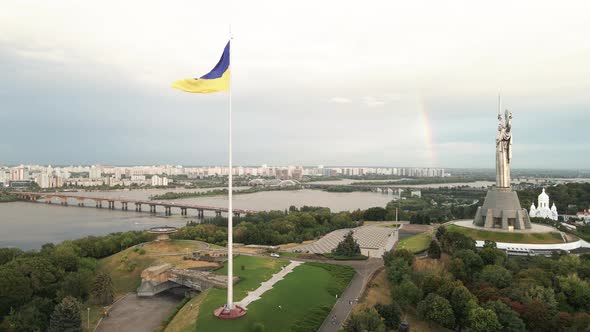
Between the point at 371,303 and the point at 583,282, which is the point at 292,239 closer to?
the point at 371,303

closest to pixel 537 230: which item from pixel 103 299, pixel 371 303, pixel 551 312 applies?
pixel 551 312

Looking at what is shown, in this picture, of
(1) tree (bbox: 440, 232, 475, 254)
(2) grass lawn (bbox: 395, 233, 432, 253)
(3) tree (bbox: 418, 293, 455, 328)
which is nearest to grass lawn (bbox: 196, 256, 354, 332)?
(3) tree (bbox: 418, 293, 455, 328)

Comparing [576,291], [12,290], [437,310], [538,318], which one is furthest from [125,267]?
[576,291]

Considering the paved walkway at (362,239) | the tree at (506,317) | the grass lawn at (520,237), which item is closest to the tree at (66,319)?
the paved walkway at (362,239)

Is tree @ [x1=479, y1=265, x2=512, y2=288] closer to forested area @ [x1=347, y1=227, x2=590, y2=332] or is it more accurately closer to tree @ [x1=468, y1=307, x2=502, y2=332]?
forested area @ [x1=347, y1=227, x2=590, y2=332]

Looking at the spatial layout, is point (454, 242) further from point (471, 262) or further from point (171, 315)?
point (171, 315)

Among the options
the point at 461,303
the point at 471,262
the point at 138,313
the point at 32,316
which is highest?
the point at 471,262

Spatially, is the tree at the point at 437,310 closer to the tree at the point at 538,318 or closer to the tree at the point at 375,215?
the tree at the point at 538,318
